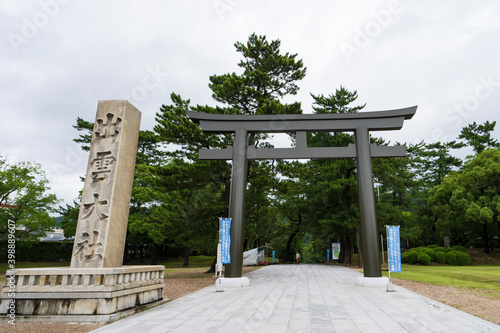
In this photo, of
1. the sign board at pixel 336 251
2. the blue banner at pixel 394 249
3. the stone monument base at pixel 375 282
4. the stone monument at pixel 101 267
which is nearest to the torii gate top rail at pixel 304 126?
the blue banner at pixel 394 249

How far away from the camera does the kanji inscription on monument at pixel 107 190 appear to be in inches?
222

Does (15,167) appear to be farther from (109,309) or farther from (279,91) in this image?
(109,309)

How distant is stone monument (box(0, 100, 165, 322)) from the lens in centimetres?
469

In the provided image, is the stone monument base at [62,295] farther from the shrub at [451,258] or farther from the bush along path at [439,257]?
the shrub at [451,258]

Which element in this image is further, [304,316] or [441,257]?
[441,257]

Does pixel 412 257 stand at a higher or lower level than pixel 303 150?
lower

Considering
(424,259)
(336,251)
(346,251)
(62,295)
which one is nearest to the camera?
(62,295)

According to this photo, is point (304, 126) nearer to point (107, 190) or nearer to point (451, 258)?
point (107, 190)

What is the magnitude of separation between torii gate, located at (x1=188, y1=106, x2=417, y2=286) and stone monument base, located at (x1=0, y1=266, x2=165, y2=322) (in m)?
4.92

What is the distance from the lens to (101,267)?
5.43 metres

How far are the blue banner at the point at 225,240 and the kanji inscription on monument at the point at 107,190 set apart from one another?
3.61 metres

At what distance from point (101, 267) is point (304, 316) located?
3735mm

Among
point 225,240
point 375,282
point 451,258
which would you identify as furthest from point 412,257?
point 225,240

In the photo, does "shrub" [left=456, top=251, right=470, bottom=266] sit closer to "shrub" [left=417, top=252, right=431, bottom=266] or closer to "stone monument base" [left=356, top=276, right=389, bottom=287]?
"shrub" [left=417, top=252, right=431, bottom=266]
